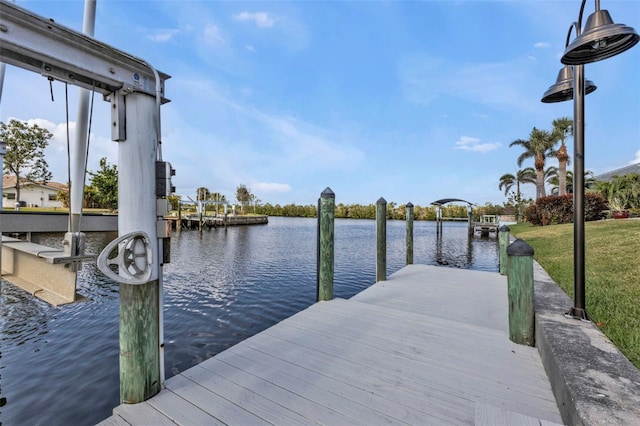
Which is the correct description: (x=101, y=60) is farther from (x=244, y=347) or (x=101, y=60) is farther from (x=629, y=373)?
(x=629, y=373)

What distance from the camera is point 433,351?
2641 mm

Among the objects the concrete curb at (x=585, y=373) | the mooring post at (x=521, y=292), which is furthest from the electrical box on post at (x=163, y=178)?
the mooring post at (x=521, y=292)

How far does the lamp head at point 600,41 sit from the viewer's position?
206cm

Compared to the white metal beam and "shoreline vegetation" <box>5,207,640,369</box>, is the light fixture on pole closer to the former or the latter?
"shoreline vegetation" <box>5,207,640,369</box>

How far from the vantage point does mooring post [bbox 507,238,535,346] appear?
8.73 feet

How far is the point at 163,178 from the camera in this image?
198 centimetres

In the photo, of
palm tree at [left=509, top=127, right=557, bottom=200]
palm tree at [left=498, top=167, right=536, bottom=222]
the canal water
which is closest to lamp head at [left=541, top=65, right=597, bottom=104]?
the canal water

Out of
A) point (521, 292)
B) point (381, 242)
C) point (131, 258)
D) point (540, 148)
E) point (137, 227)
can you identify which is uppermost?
point (540, 148)

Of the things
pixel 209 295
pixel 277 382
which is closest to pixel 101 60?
pixel 277 382

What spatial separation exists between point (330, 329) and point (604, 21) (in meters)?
3.67

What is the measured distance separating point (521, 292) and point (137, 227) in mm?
3373

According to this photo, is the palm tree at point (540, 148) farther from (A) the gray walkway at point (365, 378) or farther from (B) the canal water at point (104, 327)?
(A) the gray walkway at point (365, 378)

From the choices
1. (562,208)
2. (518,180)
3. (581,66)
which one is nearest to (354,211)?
(518,180)

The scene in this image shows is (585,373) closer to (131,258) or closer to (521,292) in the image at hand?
(521,292)
